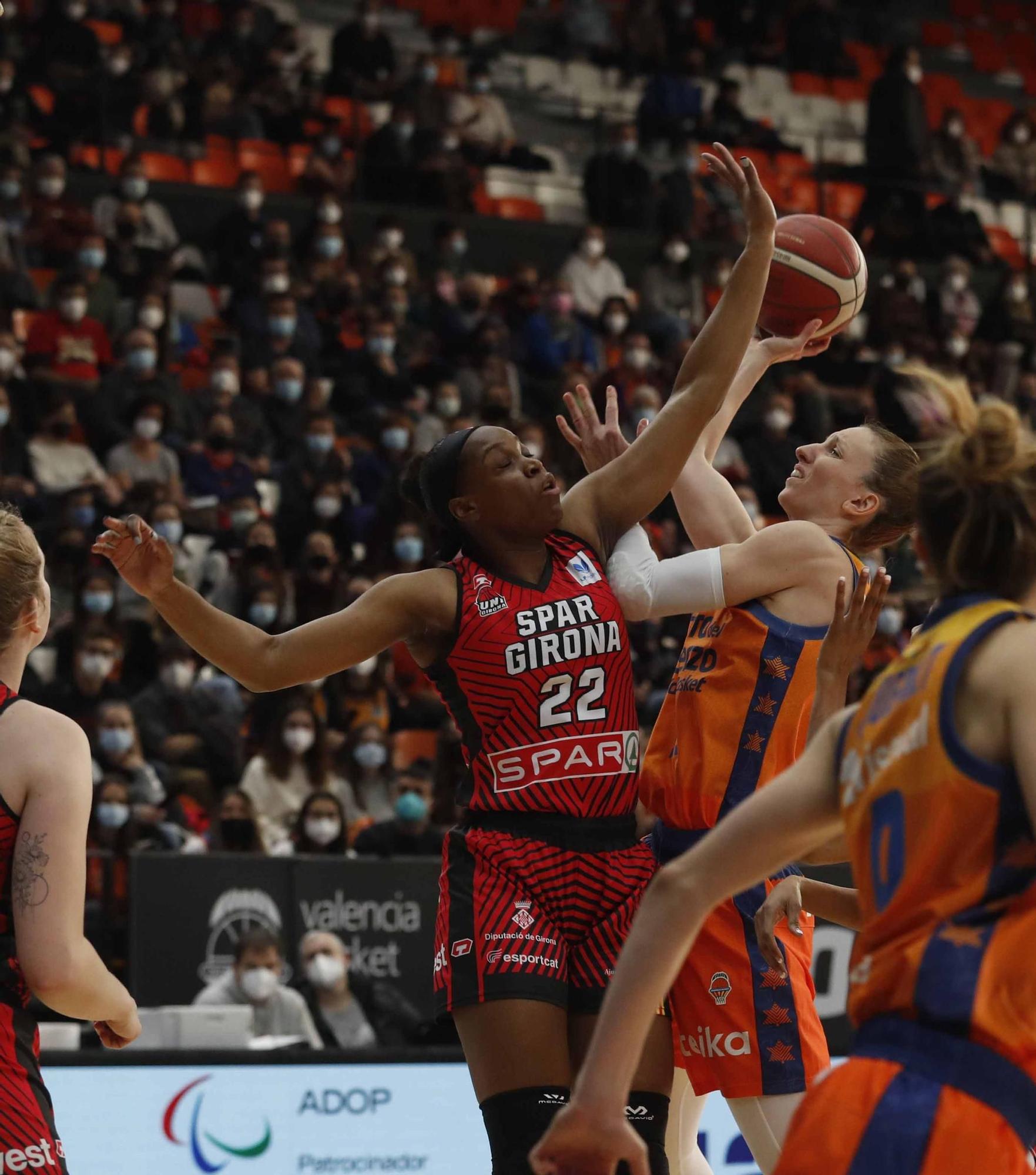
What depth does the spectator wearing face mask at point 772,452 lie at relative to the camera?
49.1 feet

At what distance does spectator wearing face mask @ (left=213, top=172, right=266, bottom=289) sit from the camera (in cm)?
1478

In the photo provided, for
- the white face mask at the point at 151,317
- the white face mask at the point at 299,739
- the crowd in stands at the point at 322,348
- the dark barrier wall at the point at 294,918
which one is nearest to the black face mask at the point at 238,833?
the crowd in stands at the point at 322,348

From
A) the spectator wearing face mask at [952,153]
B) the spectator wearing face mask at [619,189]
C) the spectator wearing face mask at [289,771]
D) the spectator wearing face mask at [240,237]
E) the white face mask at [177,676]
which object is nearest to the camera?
the spectator wearing face mask at [289,771]

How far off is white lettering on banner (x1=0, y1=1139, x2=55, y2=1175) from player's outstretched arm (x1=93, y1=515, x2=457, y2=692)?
43.3 inches

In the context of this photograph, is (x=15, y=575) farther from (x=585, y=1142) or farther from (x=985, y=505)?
(x=985, y=505)

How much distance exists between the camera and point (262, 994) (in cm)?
841

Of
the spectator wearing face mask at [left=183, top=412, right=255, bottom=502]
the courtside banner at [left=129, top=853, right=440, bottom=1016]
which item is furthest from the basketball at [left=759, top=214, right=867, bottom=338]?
the spectator wearing face mask at [left=183, top=412, right=255, bottom=502]

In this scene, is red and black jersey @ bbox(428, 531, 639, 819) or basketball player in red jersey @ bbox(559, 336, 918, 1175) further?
basketball player in red jersey @ bbox(559, 336, 918, 1175)

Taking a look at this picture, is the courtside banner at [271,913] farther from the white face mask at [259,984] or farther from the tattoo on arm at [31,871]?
the tattoo on arm at [31,871]

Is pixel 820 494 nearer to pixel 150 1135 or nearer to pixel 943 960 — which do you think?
pixel 943 960

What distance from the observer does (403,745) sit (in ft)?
38.4

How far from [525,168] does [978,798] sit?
1649 cm

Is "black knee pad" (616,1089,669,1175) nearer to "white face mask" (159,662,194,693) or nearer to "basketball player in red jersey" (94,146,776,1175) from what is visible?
"basketball player in red jersey" (94,146,776,1175)

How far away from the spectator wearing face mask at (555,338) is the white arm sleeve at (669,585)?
11427mm
